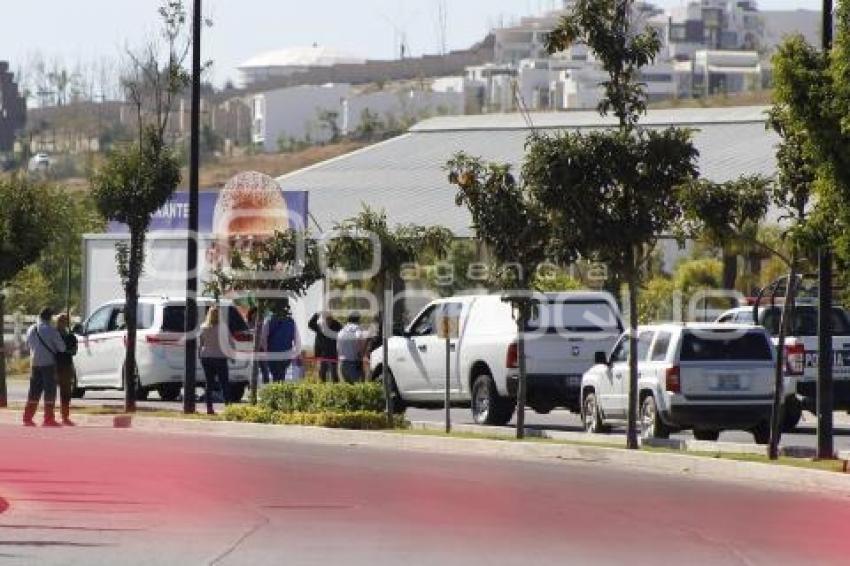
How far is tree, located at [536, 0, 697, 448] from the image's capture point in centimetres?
2694

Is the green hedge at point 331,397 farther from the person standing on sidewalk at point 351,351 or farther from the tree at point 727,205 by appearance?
the tree at point 727,205

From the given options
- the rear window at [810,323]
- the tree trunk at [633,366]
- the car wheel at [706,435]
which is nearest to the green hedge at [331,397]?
the car wheel at [706,435]

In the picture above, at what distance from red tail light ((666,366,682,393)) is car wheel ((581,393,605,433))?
6.79 feet

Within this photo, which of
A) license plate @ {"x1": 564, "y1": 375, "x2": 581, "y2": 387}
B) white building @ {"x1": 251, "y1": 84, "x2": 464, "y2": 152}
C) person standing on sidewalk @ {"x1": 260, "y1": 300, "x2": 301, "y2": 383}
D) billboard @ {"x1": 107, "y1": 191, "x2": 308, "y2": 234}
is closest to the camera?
license plate @ {"x1": 564, "y1": 375, "x2": 581, "y2": 387}

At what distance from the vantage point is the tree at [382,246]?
3150 centimetres

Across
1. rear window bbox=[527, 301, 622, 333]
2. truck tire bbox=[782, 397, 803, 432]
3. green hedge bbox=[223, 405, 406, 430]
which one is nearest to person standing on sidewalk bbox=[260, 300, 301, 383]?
green hedge bbox=[223, 405, 406, 430]

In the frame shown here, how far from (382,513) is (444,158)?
52.5 meters

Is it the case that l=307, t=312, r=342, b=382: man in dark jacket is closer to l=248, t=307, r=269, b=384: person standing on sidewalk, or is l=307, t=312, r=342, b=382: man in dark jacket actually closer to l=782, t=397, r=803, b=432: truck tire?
l=248, t=307, r=269, b=384: person standing on sidewalk

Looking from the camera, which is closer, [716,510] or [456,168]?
[716,510]

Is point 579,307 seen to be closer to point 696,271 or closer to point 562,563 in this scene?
point 562,563

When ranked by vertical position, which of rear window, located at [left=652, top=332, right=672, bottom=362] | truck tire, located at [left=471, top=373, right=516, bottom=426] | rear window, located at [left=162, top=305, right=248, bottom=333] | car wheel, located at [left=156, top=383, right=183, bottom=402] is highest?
rear window, located at [left=652, top=332, right=672, bottom=362]

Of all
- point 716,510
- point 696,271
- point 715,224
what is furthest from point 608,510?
point 696,271

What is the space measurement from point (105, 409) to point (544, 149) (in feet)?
37.4

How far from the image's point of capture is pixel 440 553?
622 inches
